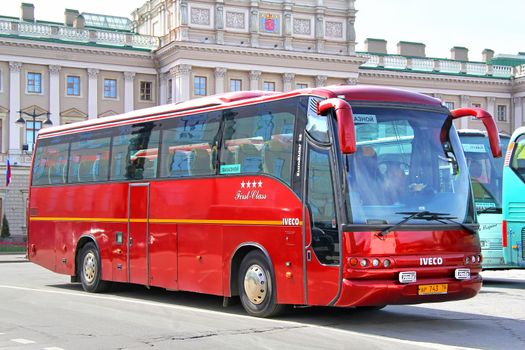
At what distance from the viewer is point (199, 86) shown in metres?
67.6

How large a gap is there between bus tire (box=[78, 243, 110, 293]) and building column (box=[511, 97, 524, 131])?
222ft

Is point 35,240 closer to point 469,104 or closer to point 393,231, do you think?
point 393,231

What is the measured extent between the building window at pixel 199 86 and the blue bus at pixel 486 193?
4857 centimetres

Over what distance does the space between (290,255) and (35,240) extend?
9104 millimetres

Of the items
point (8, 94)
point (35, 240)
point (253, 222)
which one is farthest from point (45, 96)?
point (253, 222)

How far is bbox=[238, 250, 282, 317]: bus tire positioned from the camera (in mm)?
12504

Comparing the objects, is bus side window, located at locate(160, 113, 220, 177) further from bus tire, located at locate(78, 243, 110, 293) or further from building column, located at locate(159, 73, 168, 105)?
building column, located at locate(159, 73, 168, 105)

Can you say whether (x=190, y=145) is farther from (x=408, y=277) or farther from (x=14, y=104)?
(x=14, y=104)

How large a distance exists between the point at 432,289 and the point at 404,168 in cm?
156

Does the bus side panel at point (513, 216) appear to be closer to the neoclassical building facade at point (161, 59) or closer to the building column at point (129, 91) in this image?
the neoclassical building facade at point (161, 59)

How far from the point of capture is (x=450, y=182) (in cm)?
1179

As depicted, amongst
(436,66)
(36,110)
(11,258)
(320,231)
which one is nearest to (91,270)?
(320,231)

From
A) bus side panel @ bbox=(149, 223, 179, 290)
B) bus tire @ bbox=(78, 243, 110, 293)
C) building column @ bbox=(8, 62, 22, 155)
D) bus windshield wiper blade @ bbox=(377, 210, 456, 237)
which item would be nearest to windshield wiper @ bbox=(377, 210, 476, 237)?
bus windshield wiper blade @ bbox=(377, 210, 456, 237)

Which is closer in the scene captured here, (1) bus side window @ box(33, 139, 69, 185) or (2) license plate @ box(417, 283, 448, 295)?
(2) license plate @ box(417, 283, 448, 295)
